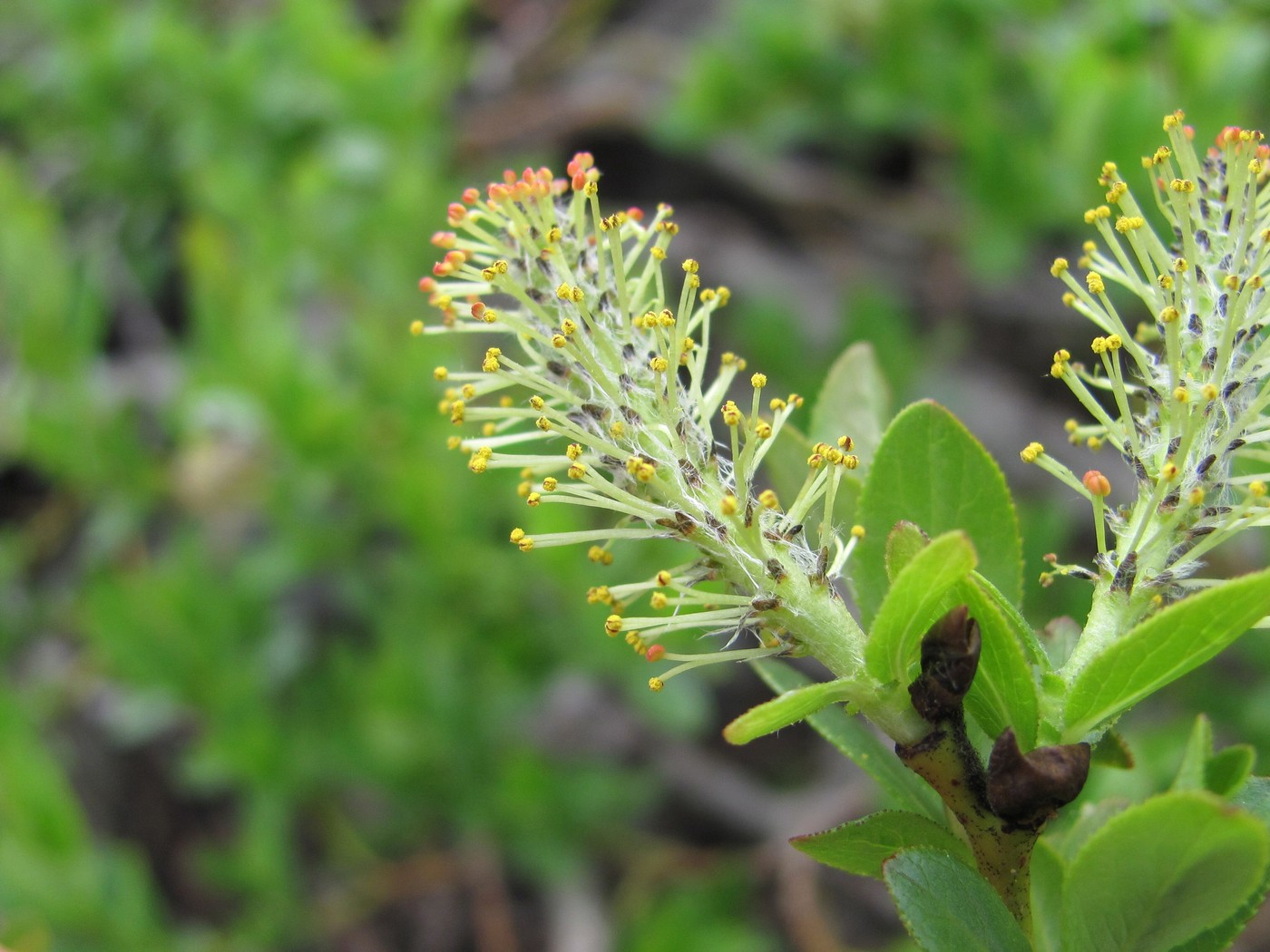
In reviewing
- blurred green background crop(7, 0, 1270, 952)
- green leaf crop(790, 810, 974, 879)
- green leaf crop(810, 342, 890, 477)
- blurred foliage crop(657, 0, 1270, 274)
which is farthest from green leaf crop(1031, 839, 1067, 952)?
blurred foliage crop(657, 0, 1270, 274)

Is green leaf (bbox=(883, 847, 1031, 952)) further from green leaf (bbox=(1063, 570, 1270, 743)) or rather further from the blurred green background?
the blurred green background

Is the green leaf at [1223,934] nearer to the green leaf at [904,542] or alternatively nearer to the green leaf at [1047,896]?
the green leaf at [1047,896]

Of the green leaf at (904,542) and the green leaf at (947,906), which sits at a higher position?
the green leaf at (904,542)

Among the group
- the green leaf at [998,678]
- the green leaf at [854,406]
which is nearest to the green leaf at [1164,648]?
the green leaf at [998,678]

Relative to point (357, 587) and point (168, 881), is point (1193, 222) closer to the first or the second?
point (357, 587)

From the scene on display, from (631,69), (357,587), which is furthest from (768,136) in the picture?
(357,587)

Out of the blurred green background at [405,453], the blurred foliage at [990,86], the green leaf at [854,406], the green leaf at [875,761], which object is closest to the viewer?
the green leaf at [875,761]

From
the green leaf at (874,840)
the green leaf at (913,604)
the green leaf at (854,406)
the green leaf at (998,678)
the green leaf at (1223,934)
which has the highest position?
the green leaf at (854,406)
